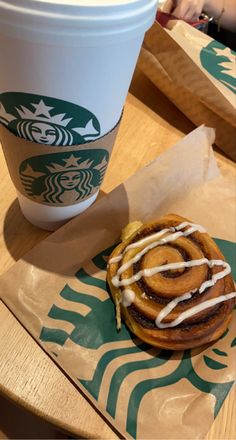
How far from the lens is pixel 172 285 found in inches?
21.7

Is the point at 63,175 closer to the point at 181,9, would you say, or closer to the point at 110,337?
the point at 110,337

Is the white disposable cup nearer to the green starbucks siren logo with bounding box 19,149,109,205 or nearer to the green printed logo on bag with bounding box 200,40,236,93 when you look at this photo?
the green starbucks siren logo with bounding box 19,149,109,205

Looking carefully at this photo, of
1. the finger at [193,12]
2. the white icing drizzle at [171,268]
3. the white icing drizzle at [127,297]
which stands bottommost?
the white icing drizzle at [127,297]

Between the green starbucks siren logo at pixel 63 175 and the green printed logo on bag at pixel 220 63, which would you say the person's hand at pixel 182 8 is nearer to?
the green printed logo on bag at pixel 220 63

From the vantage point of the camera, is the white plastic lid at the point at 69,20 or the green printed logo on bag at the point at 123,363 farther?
the green printed logo on bag at the point at 123,363

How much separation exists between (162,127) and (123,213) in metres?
0.25

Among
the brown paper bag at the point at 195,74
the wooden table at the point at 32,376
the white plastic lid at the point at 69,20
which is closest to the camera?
the white plastic lid at the point at 69,20

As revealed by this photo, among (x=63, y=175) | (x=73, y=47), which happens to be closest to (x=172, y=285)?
(x=63, y=175)

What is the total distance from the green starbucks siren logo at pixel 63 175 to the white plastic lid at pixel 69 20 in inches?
5.7

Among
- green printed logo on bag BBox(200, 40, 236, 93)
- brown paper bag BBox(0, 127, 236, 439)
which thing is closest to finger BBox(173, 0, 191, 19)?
green printed logo on bag BBox(200, 40, 236, 93)

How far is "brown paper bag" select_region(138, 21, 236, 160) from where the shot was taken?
30.0 inches

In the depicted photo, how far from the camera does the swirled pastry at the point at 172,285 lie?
1.75 ft

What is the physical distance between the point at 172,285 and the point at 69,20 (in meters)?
0.34

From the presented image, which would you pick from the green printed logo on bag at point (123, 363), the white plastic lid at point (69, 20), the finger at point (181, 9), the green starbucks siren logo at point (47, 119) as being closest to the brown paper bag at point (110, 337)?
the green printed logo on bag at point (123, 363)
